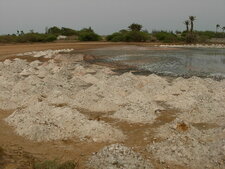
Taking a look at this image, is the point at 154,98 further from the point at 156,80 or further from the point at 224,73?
the point at 224,73

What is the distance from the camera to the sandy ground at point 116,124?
23.1 ft

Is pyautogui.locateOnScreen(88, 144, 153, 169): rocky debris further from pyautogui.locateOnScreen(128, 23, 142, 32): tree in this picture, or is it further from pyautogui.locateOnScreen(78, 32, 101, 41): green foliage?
pyautogui.locateOnScreen(128, 23, 142, 32): tree

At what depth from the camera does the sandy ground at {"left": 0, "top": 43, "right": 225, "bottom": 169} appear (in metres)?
7.03

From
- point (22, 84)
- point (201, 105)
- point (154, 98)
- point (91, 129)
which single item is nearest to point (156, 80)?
point (154, 98)

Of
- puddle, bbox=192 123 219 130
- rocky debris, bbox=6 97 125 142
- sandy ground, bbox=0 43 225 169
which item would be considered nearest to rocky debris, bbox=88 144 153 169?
sandy ground, bbox=0 43 225 169

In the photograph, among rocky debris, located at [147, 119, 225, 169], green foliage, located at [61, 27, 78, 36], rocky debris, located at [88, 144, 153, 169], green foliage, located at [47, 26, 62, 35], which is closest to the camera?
rocky debris, located at [88, 144, 153, 169]

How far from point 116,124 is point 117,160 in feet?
9.73

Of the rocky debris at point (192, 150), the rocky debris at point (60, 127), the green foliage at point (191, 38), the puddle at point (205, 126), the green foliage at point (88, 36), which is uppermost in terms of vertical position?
the green foliage at point (88, 36)

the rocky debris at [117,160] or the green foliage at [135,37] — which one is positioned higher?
the green foliage at [135,37]

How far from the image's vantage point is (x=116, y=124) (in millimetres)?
9633

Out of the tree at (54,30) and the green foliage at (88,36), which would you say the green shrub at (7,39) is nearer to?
the green foliage at (88,36)

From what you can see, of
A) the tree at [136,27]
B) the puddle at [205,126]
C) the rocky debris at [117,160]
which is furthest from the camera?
the tree at [136,27]

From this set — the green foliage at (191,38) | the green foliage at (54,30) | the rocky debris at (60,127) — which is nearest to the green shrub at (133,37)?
the green foliage at (191,38)

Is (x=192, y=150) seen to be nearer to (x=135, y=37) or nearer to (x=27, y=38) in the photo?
(x=135, y=37)
